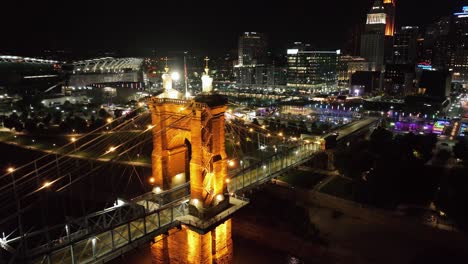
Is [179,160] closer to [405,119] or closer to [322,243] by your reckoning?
[322,243]

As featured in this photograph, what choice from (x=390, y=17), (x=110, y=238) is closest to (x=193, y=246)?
(x=110, y=238)

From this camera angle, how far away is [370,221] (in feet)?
87.2

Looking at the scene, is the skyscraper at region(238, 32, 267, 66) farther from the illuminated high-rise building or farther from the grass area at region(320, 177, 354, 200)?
the grass area at region(320, 177, 354, 200)

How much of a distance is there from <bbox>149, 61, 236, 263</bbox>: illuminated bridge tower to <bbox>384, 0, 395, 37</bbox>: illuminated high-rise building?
158 meters

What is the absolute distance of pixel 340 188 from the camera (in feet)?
101

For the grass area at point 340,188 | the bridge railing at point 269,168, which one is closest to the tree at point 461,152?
the grass area at point 340,188

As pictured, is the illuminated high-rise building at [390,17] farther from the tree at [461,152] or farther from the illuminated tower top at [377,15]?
the tree at [461,152]

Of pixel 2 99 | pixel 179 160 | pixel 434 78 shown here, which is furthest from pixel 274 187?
pixel 434 78

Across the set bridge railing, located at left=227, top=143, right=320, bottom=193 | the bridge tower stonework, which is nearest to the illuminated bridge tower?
the bridge tower stonework

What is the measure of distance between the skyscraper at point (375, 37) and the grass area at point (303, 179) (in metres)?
125

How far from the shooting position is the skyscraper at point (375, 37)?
487ft

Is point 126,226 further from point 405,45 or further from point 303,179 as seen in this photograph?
point 405,45

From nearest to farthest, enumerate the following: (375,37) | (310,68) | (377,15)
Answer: (310,68) < (375,37) < (377,15)

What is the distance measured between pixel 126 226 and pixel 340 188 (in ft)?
74.0
